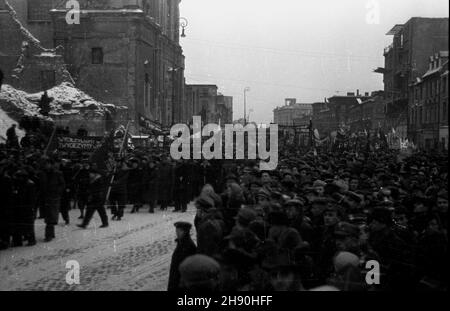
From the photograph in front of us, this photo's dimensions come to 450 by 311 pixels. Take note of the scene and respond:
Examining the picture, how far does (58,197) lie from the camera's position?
13.4 metres

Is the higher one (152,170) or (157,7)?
(157,7)

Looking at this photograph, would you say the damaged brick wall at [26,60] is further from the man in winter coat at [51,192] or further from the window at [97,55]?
the man in winter coat at [51,192]

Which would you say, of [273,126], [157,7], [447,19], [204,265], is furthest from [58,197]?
Answer: [157,7]

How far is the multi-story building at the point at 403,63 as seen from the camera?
40.8m

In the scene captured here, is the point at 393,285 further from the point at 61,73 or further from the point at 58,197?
the point at 61,73

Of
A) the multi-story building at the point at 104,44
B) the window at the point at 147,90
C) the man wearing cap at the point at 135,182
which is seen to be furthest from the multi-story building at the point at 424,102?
the man wearing cap at the point at 135,182

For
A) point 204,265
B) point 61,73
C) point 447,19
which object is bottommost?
point 204,265

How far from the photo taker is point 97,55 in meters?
41.0

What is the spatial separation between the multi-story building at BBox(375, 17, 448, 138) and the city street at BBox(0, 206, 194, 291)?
2707 cm

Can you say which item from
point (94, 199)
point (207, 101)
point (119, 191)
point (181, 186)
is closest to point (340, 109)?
point (207, 101)

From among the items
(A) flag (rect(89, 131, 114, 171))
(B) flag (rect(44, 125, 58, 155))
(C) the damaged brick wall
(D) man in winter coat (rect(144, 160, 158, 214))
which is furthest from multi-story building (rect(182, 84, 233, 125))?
(A) flag (rect(89, 131, 114, 171))

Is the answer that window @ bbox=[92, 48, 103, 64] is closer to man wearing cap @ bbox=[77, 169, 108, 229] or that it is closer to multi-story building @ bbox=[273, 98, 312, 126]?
man wearing cap @ bbox=[77, 169, 108, 229]

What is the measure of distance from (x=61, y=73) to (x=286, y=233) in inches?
1298

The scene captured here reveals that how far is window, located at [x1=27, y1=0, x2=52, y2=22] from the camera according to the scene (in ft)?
139
